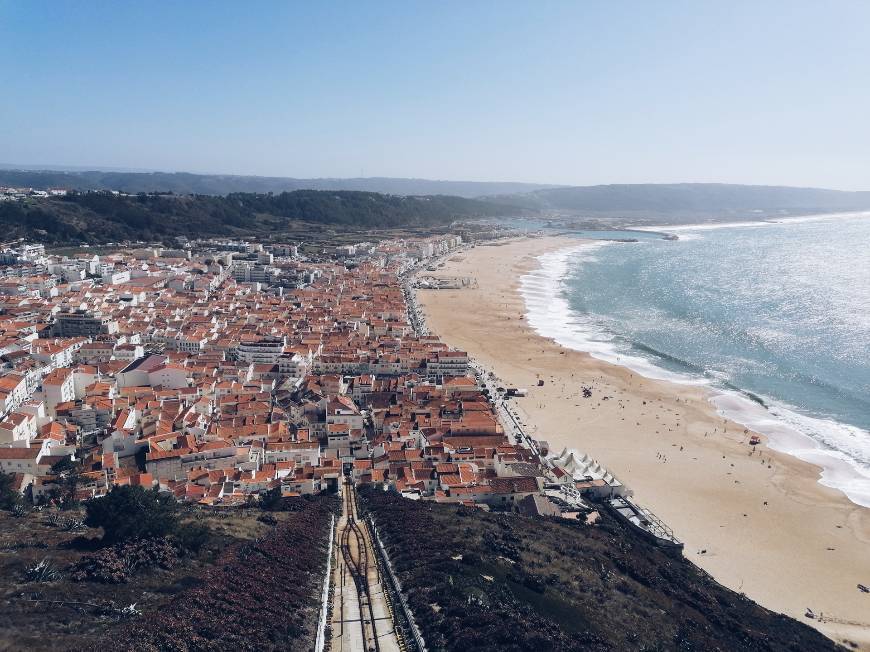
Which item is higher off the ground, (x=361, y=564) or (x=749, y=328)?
(x=749, y=328)

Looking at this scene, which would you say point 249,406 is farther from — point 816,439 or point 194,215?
point 194,215

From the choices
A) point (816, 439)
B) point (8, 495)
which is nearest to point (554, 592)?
point (8, 495)

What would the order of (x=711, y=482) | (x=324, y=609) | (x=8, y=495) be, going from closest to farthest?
(x=324, y=609)
(x=8, y=495)
(x=711, y=482)

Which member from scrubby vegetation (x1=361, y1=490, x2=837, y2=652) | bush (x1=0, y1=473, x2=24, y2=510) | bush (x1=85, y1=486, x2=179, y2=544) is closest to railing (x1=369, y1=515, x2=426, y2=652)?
scrubby vegetation (x1=361, y1=490, x2=837, y2=652)

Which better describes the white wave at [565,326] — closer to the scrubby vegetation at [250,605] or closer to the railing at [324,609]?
the railing at [324,609]

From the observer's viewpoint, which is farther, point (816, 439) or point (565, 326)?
point (565, 326)

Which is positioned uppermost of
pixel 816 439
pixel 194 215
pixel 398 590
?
pixel 194 215

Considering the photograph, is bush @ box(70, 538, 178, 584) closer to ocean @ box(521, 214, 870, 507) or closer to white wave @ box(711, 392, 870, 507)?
white wave @ box(711, 392, 870, 507)
